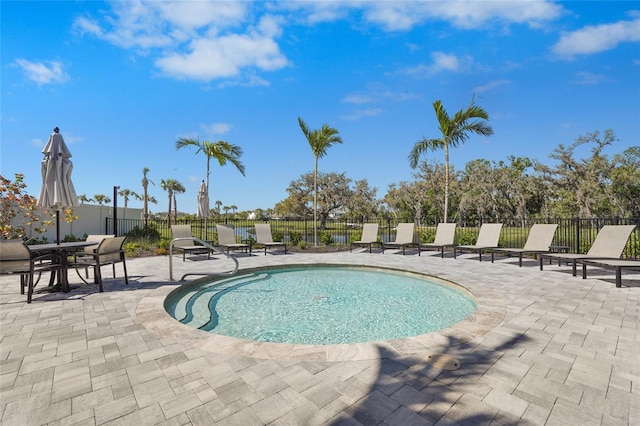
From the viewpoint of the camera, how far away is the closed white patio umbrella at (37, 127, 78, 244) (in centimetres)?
518

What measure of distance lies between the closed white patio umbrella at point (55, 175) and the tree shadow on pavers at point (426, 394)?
6135mm

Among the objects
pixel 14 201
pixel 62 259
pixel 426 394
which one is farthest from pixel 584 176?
pixel 14 201

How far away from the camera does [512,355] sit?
2.57 m

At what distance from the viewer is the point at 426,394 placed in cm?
197

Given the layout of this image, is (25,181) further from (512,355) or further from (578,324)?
(578,324)

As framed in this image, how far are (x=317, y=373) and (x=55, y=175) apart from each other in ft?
19.6

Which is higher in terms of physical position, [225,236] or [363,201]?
[363,201]

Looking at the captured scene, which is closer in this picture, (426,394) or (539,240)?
(426,394)

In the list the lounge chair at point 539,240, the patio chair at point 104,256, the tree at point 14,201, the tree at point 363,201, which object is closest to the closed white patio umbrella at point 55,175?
the patio chair at point 104,256

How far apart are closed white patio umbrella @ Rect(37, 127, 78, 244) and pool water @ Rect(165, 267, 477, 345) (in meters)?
2.78

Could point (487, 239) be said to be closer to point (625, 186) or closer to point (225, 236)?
point (225, 236)

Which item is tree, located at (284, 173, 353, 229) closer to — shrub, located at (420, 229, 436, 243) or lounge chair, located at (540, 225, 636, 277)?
shrub, located at (420, 229, 436, 243)

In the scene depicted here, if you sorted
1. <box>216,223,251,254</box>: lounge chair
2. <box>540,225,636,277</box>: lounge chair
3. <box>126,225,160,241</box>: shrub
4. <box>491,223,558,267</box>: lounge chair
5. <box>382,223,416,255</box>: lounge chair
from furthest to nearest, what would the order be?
1. <box>126,225,160,241</box>: shrub
2. <box>382,223,416,255</box>: lounge chair
3. <box>216,223,251,254</box>: lounge chair
4. <box>491,223,558,267</box>: lounge chair
5. <box>540,225,636,277</box>: lounge chair

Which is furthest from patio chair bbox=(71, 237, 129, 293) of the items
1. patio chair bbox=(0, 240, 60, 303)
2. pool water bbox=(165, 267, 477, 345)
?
pool water bbox=(165, 267, 477, 345)
